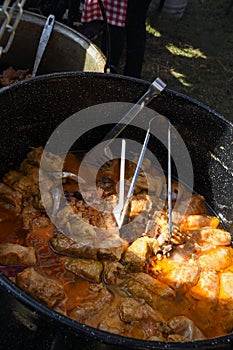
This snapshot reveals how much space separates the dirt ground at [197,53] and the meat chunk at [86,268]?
3.03 metres

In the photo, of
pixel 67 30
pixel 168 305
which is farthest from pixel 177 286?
pixel 67 30

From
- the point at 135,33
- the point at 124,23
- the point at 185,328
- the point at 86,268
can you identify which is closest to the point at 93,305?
the point at 86,268

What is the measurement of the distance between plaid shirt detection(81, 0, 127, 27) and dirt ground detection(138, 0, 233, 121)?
1.21m

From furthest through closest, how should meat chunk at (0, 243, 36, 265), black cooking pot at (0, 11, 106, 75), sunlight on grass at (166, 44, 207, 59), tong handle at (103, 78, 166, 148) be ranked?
sunlight on grass at (166, 44, 207, 59) < black cooking pot at (0, 11, 106, 75) < tong handle at (103, 78, 166, 148) < meat chunk at (0, 243, 36, 265)

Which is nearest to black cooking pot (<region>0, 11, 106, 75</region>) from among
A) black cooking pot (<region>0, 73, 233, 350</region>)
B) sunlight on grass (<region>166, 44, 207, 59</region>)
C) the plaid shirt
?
black cooking pot (<region>0, 73, 233, 350</region>)

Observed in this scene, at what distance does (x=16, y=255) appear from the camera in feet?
8.01

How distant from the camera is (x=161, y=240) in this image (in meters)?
2.69

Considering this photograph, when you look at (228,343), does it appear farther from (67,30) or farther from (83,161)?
(67,30)

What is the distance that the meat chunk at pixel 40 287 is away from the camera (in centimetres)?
225

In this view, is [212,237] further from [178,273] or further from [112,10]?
[112,10]

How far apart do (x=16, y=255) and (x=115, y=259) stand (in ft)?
1.83

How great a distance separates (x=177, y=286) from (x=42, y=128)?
56.0 inches

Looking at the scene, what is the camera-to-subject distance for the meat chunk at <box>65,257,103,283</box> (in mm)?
2479

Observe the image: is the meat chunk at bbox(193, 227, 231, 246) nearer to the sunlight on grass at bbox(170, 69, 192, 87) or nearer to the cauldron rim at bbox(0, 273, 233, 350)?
the cauldron rim at bbox(0, 273, 233, 350)
